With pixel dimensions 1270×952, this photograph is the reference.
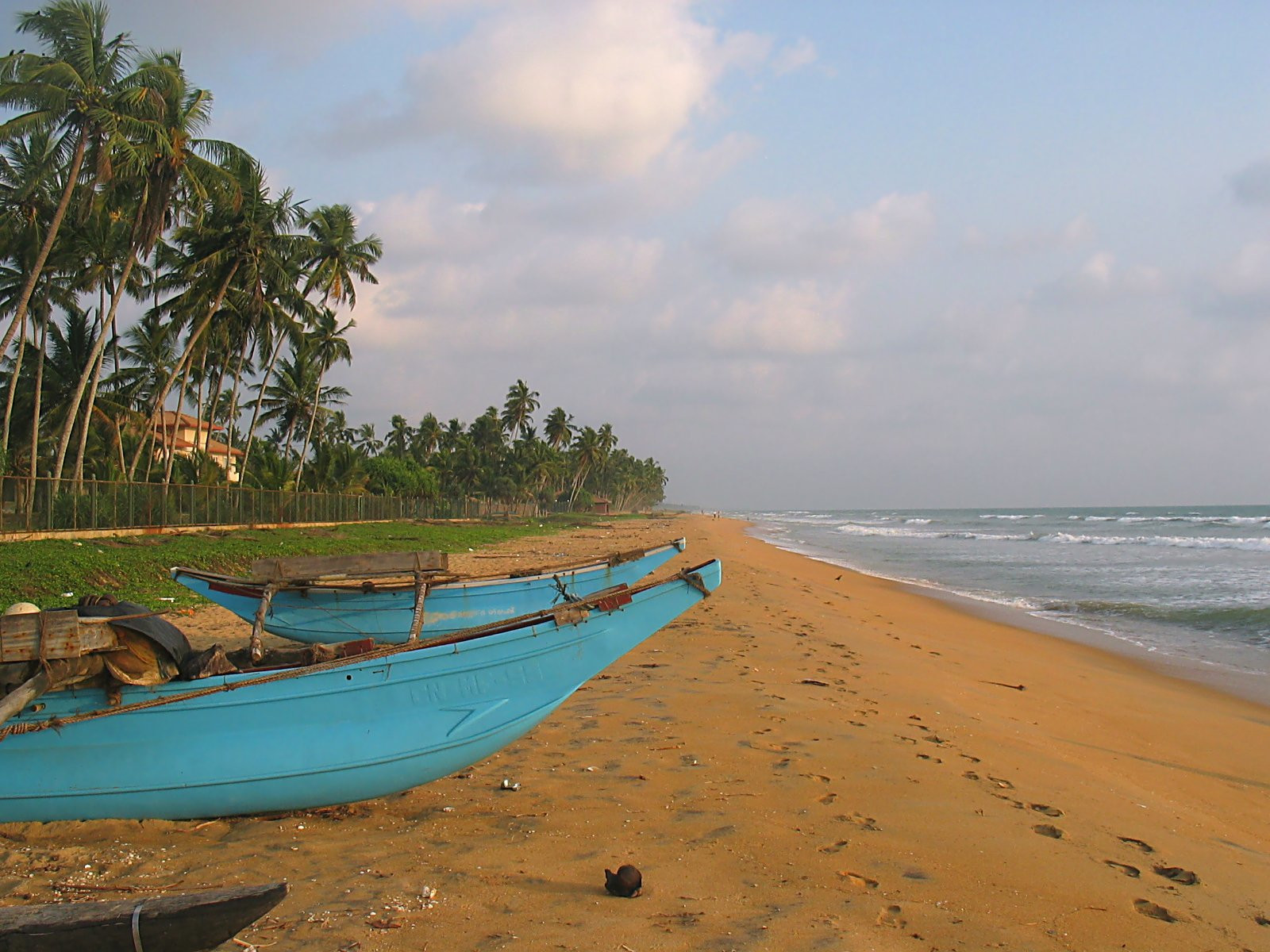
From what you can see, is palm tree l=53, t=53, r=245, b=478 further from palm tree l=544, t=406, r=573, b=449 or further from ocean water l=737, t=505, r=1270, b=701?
palm tree l=544, t=406, r=573, b=449

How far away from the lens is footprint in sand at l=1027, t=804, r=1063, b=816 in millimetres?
5199

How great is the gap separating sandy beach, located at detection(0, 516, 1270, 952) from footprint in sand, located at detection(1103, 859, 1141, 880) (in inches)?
1.7

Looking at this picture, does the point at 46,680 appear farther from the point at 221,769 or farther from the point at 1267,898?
the point at 1267,898

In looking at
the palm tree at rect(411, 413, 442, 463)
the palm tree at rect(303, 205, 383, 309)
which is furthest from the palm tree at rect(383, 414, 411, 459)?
the palm tree at rect(303, 205, 383, 309)

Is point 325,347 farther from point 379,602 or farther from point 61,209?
point 379,602

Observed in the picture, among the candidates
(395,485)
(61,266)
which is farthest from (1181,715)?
(395,485)

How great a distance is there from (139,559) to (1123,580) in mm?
25909

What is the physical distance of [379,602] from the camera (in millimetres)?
9516

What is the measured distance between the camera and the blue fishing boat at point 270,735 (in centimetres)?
461

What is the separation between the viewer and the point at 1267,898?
428 centimetres

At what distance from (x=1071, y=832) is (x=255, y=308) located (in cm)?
3241

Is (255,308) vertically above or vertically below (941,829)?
above

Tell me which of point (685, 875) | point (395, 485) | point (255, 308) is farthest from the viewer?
point (395, 485)

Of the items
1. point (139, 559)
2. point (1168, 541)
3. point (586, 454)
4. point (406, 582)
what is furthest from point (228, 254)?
point (586, 454)
